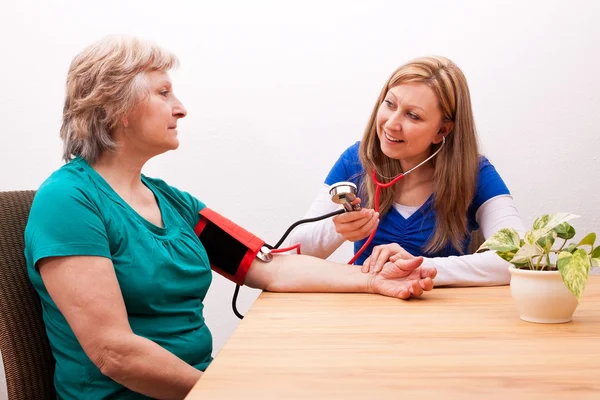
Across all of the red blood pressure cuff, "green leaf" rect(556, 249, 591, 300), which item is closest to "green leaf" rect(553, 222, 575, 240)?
"green leaf" rect(556, 249, 591, 300)

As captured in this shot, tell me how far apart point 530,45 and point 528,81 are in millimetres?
125

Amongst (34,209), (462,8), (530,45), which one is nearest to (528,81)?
(530,45)

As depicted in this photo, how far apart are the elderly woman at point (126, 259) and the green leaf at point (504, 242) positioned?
0.70 ft

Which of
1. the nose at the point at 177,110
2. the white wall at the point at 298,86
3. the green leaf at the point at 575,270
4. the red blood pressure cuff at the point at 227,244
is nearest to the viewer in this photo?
the green leaf at the point at 575,270

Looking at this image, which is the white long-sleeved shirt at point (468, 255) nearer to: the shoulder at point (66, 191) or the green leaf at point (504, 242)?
the green leaf at point (504, 242)

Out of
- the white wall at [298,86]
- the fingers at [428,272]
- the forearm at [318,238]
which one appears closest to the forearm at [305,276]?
the fingers at [428,272]

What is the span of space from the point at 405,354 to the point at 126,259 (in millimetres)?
602

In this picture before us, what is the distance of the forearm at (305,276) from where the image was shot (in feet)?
5.16

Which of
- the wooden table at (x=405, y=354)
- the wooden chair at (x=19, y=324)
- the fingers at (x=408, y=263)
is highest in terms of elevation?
the wooden table at (x=405, y=354)

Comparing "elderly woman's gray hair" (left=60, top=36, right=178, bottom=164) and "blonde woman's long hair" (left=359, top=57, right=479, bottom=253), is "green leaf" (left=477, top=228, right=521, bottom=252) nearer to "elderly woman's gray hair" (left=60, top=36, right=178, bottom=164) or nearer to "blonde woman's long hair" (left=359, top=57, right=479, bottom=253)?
"blonde woman's long hair" (left=359, top=57, right=479, bottom=253)

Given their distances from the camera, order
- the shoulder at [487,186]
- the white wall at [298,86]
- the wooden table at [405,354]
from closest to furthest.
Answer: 1. the wooden table at [405,354]
2. the shoulder at [487,186]
3. the white wall at [298,86]

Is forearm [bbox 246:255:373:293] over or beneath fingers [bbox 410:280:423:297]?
beneath

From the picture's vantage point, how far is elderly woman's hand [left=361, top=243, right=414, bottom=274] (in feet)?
5.15

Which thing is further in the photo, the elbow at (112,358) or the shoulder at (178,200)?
the shoulder at (178,200)
